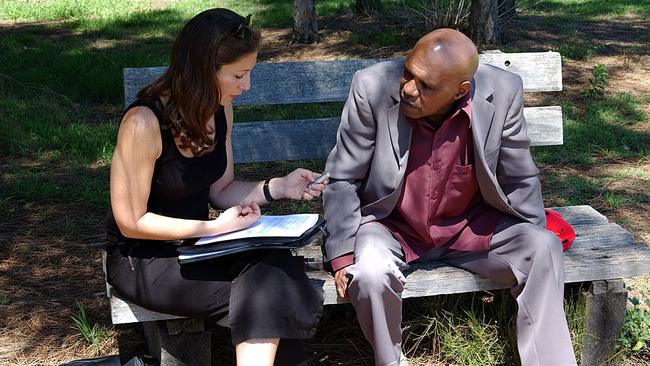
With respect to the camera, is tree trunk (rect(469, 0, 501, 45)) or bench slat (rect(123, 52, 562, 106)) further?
tree trunk (rect(469, 0, 501, 45))

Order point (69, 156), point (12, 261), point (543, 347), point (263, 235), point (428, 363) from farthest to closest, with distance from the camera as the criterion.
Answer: point (69, 156) < point (12, 261) < point (428, 363) < point (543, 347) < point (263, 235)

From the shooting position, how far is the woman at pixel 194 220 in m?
3.11

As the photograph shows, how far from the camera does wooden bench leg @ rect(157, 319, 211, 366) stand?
130 inches

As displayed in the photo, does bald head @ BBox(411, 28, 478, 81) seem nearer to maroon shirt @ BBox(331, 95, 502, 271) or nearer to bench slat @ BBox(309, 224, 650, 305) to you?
maroon shirt @ BBox(331, 95, 502, 271)

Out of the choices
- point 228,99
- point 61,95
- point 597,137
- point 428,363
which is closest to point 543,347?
point 428,363

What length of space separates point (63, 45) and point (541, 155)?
18.1ft

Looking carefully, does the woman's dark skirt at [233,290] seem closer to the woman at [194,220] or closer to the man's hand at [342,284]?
the woman at [194,220]

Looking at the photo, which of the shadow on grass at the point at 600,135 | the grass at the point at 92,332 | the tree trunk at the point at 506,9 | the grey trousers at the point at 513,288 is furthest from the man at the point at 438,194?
the tree trunk at the point at 506,9

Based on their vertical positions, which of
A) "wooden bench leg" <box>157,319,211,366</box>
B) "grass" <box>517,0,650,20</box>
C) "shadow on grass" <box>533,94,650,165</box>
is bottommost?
"grass" <box>517,0,650,20</box>

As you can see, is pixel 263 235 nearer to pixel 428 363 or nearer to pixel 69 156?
pixel 428 363

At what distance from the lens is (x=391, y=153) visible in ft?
11.7

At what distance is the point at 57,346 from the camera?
399 cm


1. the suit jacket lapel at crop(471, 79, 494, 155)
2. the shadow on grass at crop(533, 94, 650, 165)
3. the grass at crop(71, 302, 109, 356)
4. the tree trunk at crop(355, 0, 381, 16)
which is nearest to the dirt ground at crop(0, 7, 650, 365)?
the grass at crop(71, 302, 109, 356)

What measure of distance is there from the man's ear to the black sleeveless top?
0.91m
